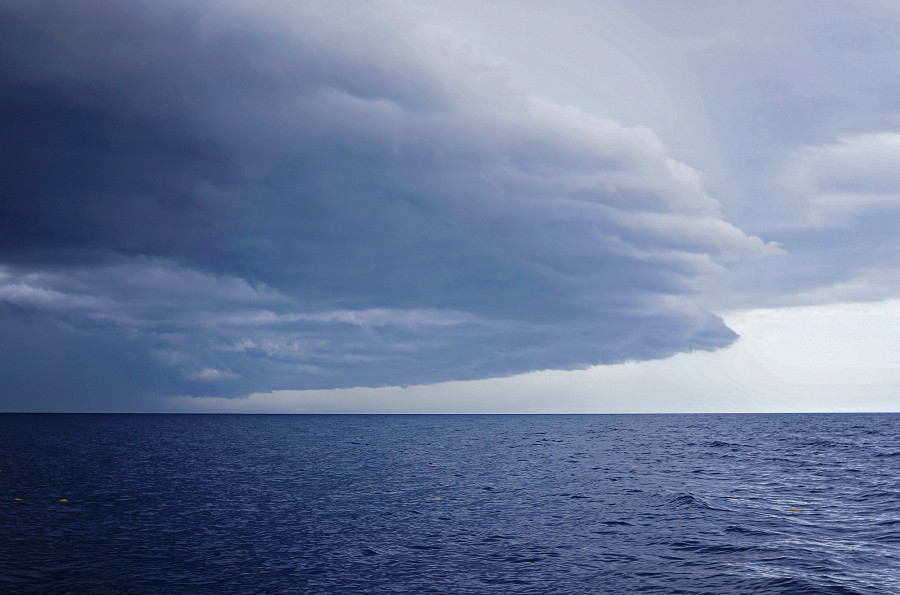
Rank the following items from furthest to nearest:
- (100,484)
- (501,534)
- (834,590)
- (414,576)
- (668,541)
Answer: (100,484) → (501,534) → (668,541) → (414,576) → (834,590)

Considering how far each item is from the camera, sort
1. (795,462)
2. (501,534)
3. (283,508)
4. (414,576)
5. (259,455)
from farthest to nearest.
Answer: (259,455) → (795,462) → (283,508) → (501,534) → (414,576)

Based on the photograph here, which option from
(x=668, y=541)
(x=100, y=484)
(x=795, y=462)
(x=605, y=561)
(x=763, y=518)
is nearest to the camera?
(x=605, y=561)

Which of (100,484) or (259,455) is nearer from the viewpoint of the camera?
(100,484)

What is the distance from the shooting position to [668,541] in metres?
34.6

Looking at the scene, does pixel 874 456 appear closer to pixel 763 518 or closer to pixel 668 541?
pixel 763 518

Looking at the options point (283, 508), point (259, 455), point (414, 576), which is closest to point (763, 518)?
point (414, 576)

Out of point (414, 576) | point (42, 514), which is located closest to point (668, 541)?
point (414, 576)

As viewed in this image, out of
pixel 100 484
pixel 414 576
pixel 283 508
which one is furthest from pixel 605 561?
pixel 100 484

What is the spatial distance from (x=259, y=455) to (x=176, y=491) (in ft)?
162

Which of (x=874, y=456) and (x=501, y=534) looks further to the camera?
(x=874, y=456)

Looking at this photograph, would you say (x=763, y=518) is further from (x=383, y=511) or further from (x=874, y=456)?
(x=874, y=456)

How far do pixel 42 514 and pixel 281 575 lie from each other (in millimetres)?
27246

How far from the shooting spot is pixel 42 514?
145ft

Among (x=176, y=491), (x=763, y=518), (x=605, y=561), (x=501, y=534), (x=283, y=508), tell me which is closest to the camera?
(x=605, y=561)
